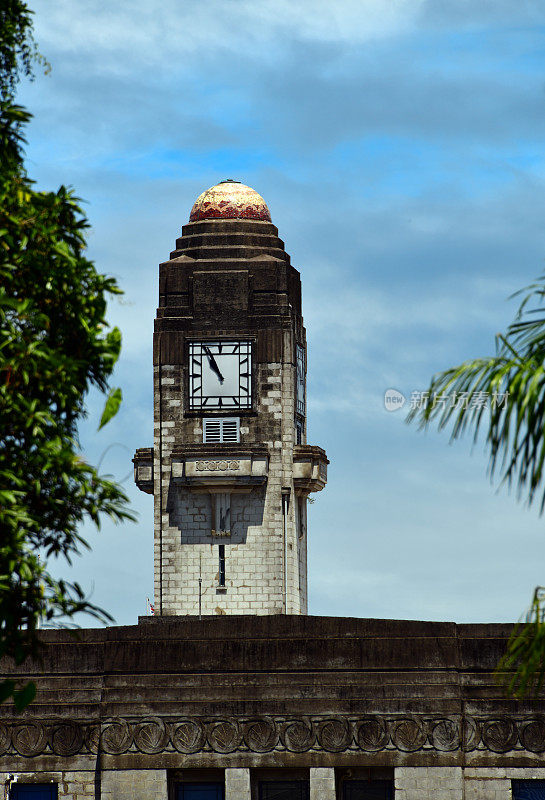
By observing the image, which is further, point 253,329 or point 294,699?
point 253,329

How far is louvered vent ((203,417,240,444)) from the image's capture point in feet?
231

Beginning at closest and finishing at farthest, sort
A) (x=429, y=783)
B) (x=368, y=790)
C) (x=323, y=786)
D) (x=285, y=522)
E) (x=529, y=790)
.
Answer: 1. (x=529, y=790)
2. (x=429, y=783)
3. (x=323, y=786)
4. (x=368, y=790)
5. (x=285, y=522)

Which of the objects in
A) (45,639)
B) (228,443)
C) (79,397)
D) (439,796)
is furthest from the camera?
(228,443)

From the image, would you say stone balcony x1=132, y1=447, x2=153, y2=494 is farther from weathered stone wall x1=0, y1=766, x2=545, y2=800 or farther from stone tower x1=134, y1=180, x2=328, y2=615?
weathered stone wall x1=0, y1=766, x2=545, y2=800

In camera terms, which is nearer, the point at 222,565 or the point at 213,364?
the point at 222,565

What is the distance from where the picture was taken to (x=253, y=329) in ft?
233

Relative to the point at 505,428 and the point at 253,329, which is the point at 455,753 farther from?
the point at 253,329

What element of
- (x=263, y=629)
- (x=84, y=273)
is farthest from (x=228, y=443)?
(x=84, y=273)

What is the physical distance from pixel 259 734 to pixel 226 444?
111 ft

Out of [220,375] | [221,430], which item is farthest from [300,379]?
[221,430]

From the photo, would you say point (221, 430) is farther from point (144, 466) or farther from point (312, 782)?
point (312, 782)

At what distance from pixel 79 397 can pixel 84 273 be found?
164 centimetres

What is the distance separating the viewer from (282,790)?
36438mm

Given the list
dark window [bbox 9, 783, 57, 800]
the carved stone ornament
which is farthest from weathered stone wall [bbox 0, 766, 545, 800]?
the carved stone ornament
